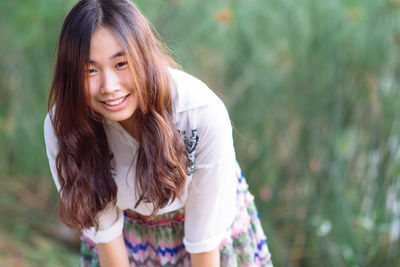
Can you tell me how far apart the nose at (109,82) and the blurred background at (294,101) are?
35.9 inches

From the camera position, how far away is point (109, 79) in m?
0.88

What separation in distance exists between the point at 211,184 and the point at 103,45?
14.4 inches

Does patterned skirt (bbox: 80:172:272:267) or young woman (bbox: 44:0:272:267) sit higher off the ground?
young woman (bbox: 44:0:272:267)

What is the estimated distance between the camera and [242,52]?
2039mm

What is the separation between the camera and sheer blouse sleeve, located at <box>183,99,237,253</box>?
97cm

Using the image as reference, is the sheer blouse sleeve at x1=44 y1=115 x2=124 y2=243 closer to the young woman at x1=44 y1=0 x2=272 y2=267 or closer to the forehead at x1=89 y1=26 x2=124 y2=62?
the young woman at x1=44 y1=0 x2=272 y2=267

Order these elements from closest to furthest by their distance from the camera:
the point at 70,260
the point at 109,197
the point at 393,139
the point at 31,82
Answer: the point at 109,197, the point at 393,139, the point at 31,82, the point at 70,260

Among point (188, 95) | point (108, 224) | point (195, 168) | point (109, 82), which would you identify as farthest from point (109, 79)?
point (108, 224)

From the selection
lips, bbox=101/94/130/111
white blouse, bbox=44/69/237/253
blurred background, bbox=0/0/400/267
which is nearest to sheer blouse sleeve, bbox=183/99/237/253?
white blouse, bbox=44/69/237/253

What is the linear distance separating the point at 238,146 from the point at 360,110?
1.74ft

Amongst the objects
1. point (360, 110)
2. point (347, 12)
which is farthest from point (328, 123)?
point (347, 12)

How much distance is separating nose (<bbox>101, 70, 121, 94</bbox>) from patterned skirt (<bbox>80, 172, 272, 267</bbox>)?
14.4 inches

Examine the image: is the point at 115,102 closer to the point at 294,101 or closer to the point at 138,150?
the point at 138,150

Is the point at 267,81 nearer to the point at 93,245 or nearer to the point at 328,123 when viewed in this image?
the point at 328,123
